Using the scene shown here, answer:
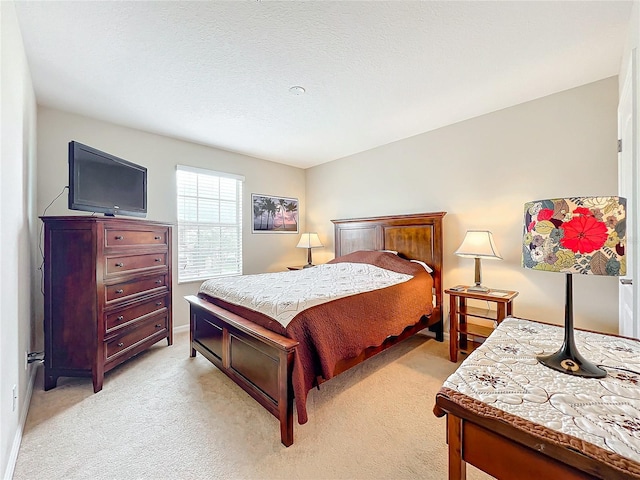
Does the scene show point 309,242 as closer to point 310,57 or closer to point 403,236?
point 403,236

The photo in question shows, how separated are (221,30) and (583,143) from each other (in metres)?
3.06

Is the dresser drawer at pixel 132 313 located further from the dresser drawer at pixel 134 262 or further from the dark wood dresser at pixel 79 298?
the dresser drawer at pixel 134 262

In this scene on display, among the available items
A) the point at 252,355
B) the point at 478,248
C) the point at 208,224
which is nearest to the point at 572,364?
the point at 252,355

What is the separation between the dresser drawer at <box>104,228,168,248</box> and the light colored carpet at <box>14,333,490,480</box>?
116 centimetres

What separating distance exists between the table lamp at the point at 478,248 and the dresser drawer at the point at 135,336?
3189mm

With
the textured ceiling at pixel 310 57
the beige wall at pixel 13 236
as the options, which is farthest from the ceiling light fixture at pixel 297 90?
the beige wall at pixel 13 236

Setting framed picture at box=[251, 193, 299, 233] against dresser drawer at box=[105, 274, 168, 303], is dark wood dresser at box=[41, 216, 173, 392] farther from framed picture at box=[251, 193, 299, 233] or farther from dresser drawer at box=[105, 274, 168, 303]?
framed picture at box=[251, 193, 299, 233]

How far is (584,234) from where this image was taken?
0.94 m

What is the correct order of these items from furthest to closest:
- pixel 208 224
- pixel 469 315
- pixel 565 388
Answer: pixel 208 224 < pixel 469 315 < pixel 565 388

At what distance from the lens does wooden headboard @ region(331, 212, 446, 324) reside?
3.20 m

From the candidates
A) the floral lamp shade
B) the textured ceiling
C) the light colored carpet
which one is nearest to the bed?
the light colored carpet

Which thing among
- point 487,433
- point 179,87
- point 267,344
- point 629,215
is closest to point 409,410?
point 267,344

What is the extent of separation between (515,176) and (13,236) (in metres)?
4.01

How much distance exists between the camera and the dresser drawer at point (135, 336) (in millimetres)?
2311
